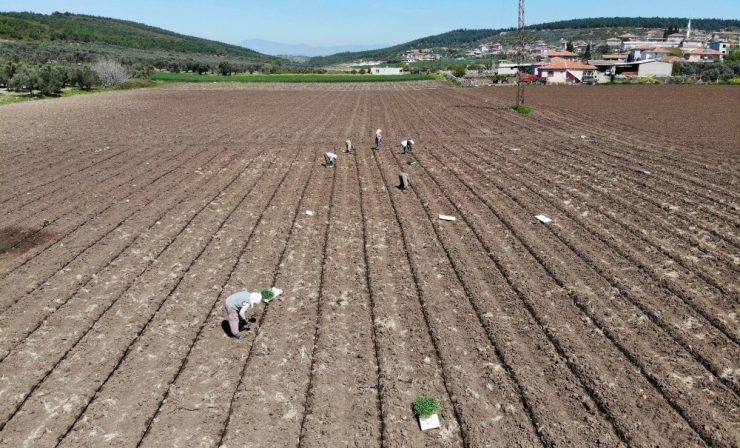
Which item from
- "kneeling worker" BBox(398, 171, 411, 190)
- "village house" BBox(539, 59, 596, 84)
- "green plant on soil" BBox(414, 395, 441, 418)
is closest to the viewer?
"green plant on soil" BBox(414, 395, 441, 418)

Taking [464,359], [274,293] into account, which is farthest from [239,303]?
[464,359]

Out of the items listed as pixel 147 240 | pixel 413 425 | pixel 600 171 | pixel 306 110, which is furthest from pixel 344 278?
pixel 306 110

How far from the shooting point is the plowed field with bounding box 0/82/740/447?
655cm

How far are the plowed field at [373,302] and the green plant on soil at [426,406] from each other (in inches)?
6.4

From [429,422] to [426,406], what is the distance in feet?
0.73

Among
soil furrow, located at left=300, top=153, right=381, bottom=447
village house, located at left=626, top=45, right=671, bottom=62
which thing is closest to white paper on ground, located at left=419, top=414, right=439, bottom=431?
soil furrow, located at left=300, top=153, right=381, bottom=447

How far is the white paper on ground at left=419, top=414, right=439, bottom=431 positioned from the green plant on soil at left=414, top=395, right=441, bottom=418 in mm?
44

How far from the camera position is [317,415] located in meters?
6.62

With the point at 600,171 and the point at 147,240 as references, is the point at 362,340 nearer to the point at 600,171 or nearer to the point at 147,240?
the point at 147,240

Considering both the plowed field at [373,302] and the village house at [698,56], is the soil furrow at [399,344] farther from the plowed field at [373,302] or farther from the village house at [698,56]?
the village house at [698,56]

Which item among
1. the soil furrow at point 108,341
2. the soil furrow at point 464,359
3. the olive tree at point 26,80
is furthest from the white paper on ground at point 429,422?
the olive tree at point 26,80

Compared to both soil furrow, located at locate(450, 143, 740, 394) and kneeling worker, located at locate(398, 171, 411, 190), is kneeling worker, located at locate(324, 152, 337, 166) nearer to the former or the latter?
kneeling worker, located at locate(398, 171, 411, 190)

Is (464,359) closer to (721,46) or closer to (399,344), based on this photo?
(399,344)

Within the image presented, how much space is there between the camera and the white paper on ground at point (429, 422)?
635 centimetres
